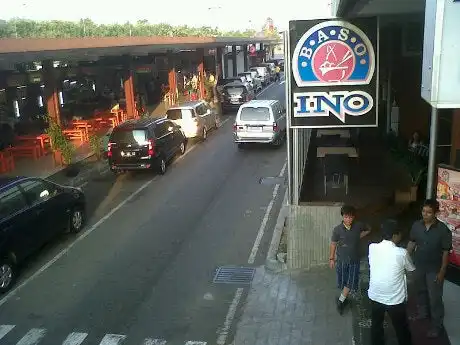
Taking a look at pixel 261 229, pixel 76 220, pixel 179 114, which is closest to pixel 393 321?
pixel 261 229

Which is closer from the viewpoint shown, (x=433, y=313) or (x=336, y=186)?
(x=433, y=313)

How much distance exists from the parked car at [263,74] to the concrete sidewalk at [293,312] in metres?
36.5

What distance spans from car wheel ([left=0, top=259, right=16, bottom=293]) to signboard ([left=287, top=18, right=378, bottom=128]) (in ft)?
16.9

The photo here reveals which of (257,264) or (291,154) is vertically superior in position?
(291,154)

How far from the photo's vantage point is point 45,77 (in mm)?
19000

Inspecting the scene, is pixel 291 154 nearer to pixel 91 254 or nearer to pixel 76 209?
pixel 91 254

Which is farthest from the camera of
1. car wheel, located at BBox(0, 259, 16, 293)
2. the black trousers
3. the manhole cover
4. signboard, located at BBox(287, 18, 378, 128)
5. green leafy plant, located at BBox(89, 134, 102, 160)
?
green leafy plant, located at BBox(89, 134, 102, 160)

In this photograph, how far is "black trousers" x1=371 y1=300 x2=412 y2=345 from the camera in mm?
5984

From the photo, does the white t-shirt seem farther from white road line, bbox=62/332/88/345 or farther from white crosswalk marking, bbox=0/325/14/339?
white crosswalk marking, bbox=0/325/14/339

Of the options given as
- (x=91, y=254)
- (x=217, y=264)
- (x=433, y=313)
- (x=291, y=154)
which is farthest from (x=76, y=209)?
(x=433, y=313)

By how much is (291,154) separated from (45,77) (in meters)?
12.7

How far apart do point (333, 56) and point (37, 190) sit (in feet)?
19.8

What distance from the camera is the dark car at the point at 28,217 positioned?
9148 millimetres

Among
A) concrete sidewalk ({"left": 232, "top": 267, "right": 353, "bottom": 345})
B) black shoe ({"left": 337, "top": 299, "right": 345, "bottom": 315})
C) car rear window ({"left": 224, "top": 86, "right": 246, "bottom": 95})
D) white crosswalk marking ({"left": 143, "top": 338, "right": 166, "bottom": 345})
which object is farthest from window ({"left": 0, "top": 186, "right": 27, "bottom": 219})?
car rear window ({"left": 224, "top": 86, "right": 246, "bottom": 95})
